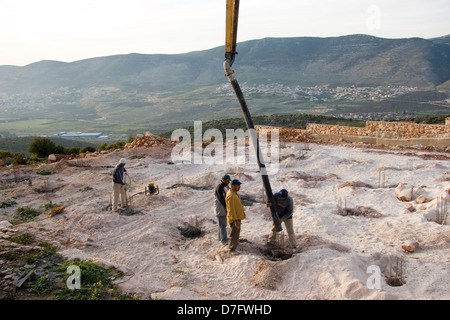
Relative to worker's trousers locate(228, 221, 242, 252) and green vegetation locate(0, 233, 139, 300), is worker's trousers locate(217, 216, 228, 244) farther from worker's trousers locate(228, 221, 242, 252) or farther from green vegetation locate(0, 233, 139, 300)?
green vegetation locate(0, 233, 139, 300)

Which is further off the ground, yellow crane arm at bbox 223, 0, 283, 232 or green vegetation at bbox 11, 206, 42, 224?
yellow crane arm at bbox 223, 0, 283, 232

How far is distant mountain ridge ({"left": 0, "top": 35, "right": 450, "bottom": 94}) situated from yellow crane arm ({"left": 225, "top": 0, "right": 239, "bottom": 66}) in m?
75.2

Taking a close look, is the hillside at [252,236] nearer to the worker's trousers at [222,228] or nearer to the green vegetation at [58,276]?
the green vegetation at [58,276]

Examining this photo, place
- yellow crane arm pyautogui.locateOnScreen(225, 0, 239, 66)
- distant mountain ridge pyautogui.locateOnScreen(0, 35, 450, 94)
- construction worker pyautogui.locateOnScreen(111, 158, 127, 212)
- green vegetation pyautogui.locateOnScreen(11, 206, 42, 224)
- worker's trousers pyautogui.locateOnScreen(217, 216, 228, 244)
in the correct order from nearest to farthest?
yellow crane arm pyautogui.locateOnScreen(225, 0, 239, 66) → worker's trousers pyautogui.locateOnScreen(217, 216, 228, 244) → green vegetation pyautogui.locateOnScreen(11, 206, 42, 224) → construction worker pyautogui.locateOnScreen(111, 158, 127, 212) → distant mountain ridge pyautogui.locateOnScreen(0, 35, 450, 94)

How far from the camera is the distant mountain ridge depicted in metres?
81.8

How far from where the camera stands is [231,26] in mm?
6566

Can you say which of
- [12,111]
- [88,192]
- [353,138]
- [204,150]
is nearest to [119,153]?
[204,150]

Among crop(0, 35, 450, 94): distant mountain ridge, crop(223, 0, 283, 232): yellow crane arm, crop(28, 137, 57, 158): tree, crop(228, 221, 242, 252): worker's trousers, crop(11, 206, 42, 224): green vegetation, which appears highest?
crop(0, 35, 450, 94): distant mountain ridge

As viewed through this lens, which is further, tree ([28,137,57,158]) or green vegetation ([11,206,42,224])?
tree ([28,137,57,158])

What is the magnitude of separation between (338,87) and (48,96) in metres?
86.9

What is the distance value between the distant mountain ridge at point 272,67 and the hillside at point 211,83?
297 mm

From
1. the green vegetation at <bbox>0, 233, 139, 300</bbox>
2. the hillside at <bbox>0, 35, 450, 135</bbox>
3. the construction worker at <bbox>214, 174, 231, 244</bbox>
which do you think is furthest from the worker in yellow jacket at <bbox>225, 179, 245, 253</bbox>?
the hillside at <bbox>0, 35, 450, 135</bbox>

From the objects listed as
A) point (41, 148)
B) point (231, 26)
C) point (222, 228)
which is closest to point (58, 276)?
point (222, 228)

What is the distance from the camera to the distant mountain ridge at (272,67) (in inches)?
3221
